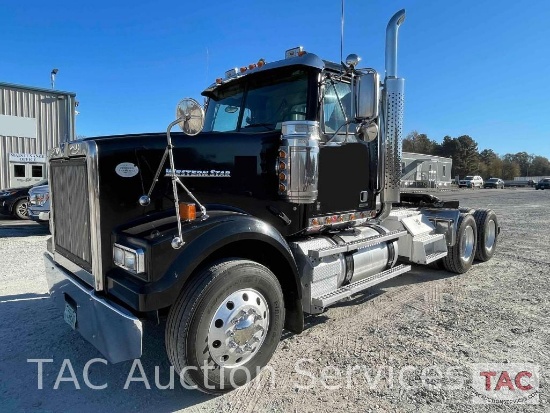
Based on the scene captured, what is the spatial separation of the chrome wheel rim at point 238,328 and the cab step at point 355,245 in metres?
0.92

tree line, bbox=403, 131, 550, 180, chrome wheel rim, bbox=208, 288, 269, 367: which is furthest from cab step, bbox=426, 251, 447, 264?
tree line, bbox=403, 131, 550, 180

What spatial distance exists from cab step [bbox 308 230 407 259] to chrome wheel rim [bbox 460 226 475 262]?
1.83 m

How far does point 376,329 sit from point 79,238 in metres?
2.89

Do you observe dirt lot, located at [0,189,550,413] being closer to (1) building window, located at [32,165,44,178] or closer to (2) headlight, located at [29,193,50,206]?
(2) headlight, located at [29,193,50,206]

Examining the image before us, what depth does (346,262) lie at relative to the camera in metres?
4.15

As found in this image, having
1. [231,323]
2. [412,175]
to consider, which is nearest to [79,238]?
[231,323]

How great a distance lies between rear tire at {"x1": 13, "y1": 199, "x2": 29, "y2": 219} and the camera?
12.7m

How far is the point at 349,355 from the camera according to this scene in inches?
131

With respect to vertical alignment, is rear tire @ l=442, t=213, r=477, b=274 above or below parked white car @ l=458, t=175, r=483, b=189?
below

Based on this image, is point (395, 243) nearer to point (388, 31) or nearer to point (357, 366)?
point (357, 366)

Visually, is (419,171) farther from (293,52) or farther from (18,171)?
(18,171)

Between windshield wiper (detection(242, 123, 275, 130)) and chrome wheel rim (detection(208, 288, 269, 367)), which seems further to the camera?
windshield wiper (detection(242, 123, 275, 130))

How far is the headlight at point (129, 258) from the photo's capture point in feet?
8.06

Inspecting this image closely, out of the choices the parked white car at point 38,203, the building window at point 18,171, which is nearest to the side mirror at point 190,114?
the parked white car at point 38,203
